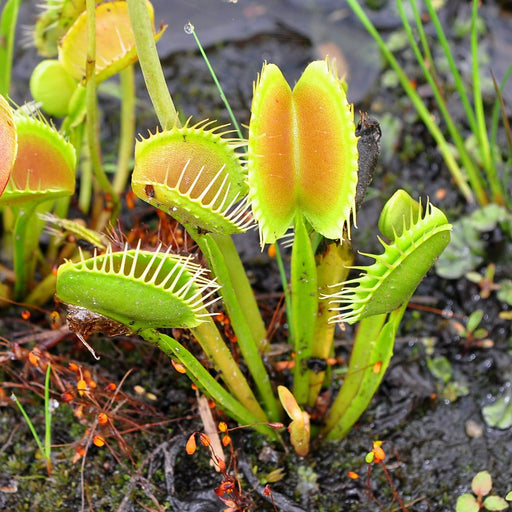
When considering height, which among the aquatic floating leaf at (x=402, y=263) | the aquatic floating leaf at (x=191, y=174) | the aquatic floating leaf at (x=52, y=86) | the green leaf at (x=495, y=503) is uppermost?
the aquatic floating leaf at (x=52, y=86)

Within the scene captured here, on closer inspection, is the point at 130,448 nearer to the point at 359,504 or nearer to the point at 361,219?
the point at 359,504

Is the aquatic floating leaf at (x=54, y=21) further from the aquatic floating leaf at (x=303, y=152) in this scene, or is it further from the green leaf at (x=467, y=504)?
the green leaf at (x=467, y=504)

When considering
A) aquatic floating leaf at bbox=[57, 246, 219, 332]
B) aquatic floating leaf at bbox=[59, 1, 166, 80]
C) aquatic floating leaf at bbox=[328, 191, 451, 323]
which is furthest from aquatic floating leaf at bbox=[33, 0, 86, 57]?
aquatic floating leaf at bbox=[328, 191, 451, 323]

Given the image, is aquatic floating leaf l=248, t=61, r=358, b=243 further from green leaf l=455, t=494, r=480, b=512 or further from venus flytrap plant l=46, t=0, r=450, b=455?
green leaf l=455, t=494, r=480, b=512

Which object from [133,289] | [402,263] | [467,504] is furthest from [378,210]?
[133,289]

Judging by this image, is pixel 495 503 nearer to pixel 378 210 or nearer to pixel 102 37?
pixel 378 210

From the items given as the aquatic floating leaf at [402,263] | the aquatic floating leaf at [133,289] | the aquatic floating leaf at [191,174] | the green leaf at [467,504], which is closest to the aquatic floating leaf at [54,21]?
the aquatic floating leaf at [191,174]
